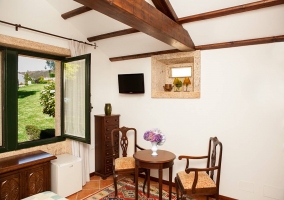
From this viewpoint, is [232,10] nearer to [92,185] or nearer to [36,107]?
[36,107]

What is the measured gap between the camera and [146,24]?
2.03 metres

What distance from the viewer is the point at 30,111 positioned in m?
3.32

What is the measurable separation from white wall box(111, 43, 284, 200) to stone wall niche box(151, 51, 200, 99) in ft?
0.31

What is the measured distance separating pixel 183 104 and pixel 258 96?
112 centimetres

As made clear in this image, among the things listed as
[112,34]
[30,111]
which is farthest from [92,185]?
[112,34]

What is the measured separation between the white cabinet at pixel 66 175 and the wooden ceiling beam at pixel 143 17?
2332mm

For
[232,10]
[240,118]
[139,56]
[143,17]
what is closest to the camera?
[143,17]

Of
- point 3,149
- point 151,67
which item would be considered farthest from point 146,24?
point 3,149

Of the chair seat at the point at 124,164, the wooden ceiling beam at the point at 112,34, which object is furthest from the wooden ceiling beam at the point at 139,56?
the chair seat at the point at 124,164

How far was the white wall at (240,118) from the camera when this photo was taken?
2.68m

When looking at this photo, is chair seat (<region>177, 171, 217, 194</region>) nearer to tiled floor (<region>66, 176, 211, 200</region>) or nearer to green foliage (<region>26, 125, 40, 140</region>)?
tiled floor (<region>66, 176, 211, 200</region>)

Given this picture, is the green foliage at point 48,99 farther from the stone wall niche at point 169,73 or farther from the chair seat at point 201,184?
the chair seat at point 201,184

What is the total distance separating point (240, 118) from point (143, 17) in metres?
2.02

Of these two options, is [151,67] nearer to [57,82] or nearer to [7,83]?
Result: [57,82]
